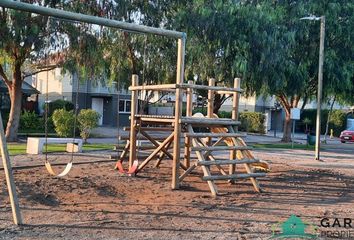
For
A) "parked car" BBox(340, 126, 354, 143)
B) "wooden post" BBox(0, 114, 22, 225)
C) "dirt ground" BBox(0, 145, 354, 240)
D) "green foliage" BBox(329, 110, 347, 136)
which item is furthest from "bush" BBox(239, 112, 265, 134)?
"wooden post" BBox(0, 114, 22, 225)

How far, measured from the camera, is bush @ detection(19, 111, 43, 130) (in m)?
30.5

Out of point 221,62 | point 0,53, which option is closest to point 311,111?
point 221,62

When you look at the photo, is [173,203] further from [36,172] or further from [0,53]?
[0,53]

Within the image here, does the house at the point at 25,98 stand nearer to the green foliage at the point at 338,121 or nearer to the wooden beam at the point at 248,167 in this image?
the wooden beam at the point at 248,167

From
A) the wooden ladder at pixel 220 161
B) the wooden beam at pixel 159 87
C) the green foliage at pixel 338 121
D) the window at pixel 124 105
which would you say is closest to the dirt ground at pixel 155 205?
the wooden ladder at pixel 220 161

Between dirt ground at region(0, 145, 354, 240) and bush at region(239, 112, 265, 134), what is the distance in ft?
113

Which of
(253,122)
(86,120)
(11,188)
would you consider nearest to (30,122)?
(86,120)

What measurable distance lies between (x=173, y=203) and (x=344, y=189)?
15.7 ft

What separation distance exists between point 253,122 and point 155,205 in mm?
40127

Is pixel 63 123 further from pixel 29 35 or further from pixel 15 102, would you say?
pixel 29 35

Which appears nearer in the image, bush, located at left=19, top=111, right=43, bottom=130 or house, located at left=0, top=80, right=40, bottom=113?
bush, located at left=19, top=111, right=43, bottom=130

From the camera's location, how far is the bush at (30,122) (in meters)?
30.5

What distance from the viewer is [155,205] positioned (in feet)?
27.9

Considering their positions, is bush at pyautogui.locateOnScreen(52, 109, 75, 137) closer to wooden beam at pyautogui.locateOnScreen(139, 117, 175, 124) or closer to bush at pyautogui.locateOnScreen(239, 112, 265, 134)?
wooden beam at pyautogui.locateOnScreen(139, 117, 175, 124)
